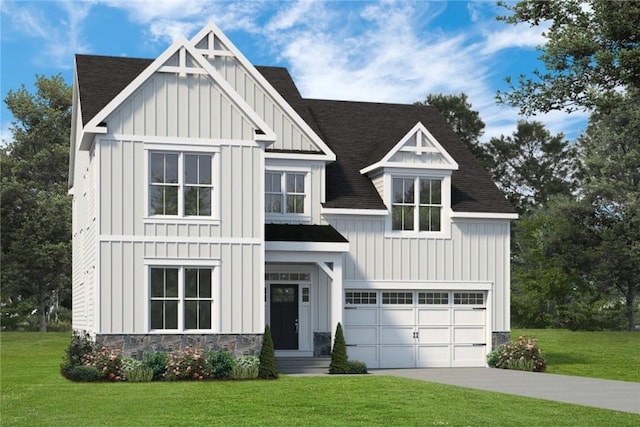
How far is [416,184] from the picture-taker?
104ft

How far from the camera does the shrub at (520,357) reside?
30109 millimetres

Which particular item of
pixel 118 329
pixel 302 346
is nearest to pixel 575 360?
pixel 302 346

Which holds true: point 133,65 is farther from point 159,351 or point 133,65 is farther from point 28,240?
point 28,240

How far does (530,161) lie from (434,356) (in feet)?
152

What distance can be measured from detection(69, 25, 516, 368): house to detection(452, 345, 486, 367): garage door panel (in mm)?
46

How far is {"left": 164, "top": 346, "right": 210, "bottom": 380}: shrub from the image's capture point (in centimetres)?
2498

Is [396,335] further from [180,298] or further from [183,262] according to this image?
[183,262]

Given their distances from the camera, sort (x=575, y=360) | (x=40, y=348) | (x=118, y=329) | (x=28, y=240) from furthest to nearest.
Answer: (x=28, y=240) < (x=40, y=348) < (x=575, y=360) < (x=118, y=329)

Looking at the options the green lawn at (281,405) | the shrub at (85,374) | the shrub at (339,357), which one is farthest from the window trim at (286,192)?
the shrub at (85,374)

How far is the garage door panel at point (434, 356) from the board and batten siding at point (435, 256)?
1.89 metres

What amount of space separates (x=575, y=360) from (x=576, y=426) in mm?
19438

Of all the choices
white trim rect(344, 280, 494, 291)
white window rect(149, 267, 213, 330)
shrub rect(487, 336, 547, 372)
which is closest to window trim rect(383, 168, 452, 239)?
white trim rect(344, 280, 494, 291)

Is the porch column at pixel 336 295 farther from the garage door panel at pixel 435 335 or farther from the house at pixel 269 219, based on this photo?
the garage door panel at pixel 435 335

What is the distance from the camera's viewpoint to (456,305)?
3203 centimetres
